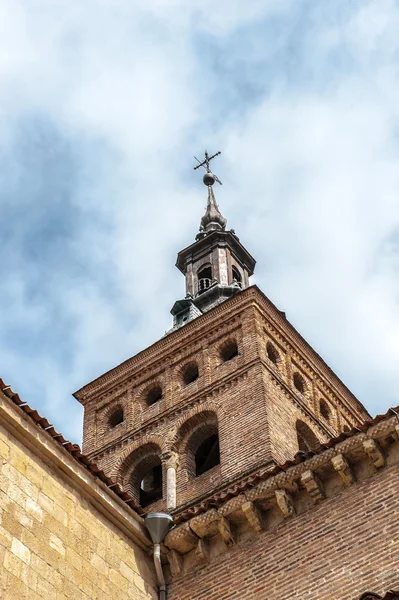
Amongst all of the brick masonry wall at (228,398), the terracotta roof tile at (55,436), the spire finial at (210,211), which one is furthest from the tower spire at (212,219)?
the terracotta roof tile at (55,436)

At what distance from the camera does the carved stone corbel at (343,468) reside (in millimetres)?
10883

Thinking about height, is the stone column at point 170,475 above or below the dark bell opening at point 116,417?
below

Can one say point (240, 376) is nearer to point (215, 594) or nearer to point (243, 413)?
point (243, 413)

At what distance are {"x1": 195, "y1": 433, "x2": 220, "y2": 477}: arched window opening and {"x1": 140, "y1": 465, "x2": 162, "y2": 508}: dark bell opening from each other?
797 mm

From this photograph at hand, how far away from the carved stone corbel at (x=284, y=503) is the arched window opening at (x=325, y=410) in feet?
40.5

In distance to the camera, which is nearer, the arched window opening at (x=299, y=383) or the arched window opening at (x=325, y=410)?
the arched window opening at (x=299, y=383)

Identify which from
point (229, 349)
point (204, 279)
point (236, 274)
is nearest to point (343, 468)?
point (229, 349)

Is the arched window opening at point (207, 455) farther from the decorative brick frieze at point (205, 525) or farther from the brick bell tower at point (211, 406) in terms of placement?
the decorative brick frieze at point (205, 525)

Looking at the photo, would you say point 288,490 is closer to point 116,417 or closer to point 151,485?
point 151,485

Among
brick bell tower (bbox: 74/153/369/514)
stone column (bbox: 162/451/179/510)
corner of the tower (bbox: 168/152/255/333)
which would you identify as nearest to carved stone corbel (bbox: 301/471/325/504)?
brick bell tower (bbox: 74/153/369/514)

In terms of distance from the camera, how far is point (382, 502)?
34.8 feet

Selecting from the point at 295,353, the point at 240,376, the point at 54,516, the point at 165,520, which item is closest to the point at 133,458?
the point at 240,376

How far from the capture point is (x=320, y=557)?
1053cm

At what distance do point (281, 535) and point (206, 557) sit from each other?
3.04ft
